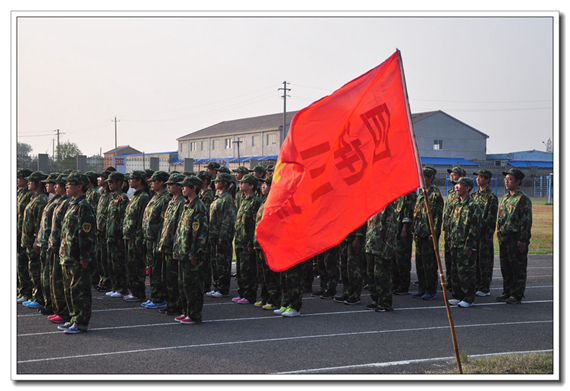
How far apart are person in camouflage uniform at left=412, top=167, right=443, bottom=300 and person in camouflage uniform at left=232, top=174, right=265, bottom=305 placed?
3022 mm

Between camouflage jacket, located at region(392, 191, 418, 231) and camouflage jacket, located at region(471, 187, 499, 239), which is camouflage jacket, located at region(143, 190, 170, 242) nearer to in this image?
camouflage jacket, located at region(392, 191, 418, 231)

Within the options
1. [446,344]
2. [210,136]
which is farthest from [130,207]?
[210,136]

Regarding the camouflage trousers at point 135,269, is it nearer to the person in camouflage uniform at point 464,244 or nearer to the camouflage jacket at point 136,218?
the camouflage jacket at point 136,218

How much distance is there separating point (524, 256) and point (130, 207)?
6873mm

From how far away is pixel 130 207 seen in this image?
30.0ft

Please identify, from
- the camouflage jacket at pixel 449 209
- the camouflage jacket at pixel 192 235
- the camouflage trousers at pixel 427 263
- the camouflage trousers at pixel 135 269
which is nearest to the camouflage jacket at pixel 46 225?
the camouflage trousers at pixel 135 269

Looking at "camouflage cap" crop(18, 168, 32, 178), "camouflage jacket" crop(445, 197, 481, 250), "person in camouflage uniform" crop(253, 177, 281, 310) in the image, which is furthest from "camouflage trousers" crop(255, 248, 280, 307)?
"camouflage cap" crop(18, 168, 32, 178)

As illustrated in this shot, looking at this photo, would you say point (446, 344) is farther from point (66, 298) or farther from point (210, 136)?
point (210, 136)

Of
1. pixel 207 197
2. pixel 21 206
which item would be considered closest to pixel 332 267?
pixel 207 197

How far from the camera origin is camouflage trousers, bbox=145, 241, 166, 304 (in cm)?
848

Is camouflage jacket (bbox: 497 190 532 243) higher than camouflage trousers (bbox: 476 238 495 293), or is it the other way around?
camouflage jacket (bbox: 497 190 532 243)

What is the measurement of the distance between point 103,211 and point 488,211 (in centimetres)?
723

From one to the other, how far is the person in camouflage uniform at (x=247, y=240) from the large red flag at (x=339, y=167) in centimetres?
375

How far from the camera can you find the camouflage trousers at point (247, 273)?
9039 mm
